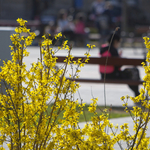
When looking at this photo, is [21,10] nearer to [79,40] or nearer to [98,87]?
[79,40]

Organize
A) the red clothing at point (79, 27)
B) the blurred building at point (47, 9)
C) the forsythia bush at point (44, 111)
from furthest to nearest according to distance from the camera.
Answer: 1. the blurred building at point (47, 9)
2. the red clothing at point (79, 27)
3. the forsythia bush at point (44, 111)

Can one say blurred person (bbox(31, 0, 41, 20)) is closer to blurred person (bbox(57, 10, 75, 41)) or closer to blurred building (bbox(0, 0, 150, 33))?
blurred building (bbox(0, 0, 150, 33))

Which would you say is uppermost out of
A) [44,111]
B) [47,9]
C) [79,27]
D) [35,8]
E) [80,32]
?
[35,8]

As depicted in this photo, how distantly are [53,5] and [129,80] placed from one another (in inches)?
1103

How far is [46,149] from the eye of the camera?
284cm

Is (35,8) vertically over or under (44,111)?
over

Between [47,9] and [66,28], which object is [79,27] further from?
[47,9]

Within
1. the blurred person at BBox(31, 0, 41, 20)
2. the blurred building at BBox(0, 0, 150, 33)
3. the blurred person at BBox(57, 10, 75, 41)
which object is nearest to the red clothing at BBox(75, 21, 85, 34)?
the blurred person at BBox(57, 10, 75, 41)

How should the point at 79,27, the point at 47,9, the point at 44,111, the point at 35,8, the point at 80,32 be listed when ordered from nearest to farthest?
the point at 44,111 → the point at 79,27 → the point at 80,32 → the point at 47,9 → the point at 35,8

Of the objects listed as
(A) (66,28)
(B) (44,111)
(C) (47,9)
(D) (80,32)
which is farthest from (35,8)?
(B) (44,111)

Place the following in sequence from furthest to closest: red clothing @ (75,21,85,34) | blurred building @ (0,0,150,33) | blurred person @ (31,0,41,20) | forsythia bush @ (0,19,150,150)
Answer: blurred person @ (31,0,41,20), blurred building @ (0,0,150,33), red clothing @ (75,21,85,34), forsythia bush @ (0,19,150,150)

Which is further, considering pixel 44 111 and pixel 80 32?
pixel 80 32

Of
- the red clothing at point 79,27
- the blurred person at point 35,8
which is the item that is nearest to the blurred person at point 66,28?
the red clothing at point 79,27

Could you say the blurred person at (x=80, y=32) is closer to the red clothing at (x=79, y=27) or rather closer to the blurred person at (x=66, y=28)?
the red clothing at (x=79, y=27)
